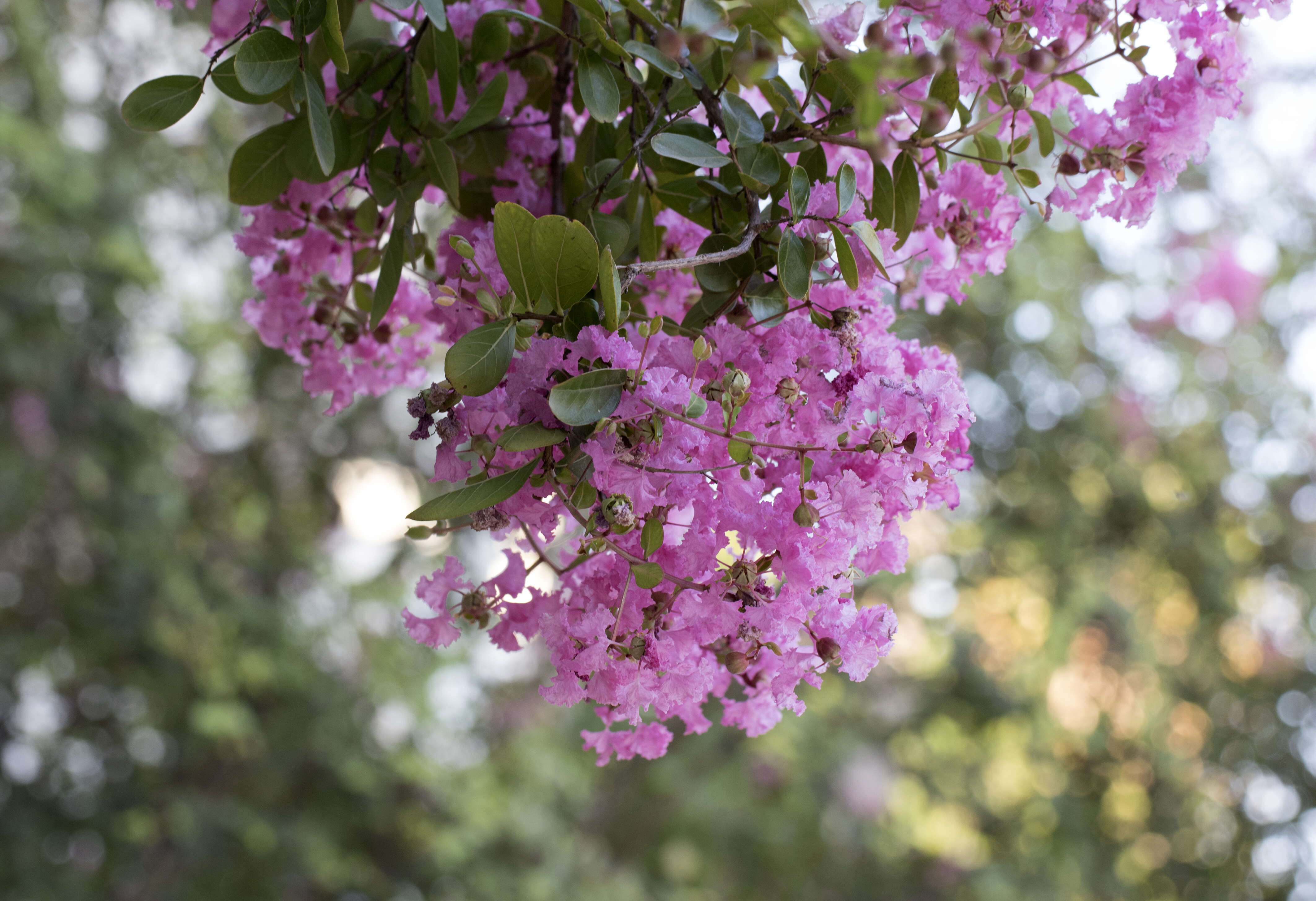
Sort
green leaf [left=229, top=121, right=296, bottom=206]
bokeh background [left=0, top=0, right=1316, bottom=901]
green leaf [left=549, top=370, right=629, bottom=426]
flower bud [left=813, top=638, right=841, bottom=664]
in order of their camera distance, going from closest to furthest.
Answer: green leaf [left=549, top=370, right=629, bottom=426] < flower bud [left=813, top=638, right=841, bottom=664] < green leaf [left=229, top=121, right=296, bottom=206] < bokeh background [left=0, top=0, right=1316, bottom=901]

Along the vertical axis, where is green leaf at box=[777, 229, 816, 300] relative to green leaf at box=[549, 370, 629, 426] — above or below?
above

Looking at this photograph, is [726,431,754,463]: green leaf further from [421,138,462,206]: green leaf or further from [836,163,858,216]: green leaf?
[421,138,462,206]: green leaf

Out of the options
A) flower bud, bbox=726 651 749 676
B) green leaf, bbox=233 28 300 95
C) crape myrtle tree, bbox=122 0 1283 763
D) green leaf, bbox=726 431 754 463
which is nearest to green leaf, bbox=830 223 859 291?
crape myrtle tree, bbox=122 0 1283 763

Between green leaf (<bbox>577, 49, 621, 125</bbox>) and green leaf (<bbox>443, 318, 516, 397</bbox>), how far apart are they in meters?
0.15

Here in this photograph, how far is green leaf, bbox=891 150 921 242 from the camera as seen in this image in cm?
58

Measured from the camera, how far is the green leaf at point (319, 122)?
1.88ft

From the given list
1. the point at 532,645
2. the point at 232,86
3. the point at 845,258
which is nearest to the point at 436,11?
the point at 232,86

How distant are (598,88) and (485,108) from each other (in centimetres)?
9

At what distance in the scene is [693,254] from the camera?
2.22 feet

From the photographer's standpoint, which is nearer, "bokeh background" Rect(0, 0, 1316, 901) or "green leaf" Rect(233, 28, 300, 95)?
"green leaf" Rect(233, 28, 300, 95)

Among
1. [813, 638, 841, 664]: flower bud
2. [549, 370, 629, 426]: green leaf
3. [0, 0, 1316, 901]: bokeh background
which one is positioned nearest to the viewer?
[549, 370, 629, 426]: green leaf

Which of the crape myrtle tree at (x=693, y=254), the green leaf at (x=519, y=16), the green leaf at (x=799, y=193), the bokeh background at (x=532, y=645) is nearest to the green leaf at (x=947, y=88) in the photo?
the crape myrtle tree at (x=693, y=254)

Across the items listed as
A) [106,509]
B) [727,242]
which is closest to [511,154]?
[727,242]

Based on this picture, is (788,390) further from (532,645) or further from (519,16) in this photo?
(532,645)
